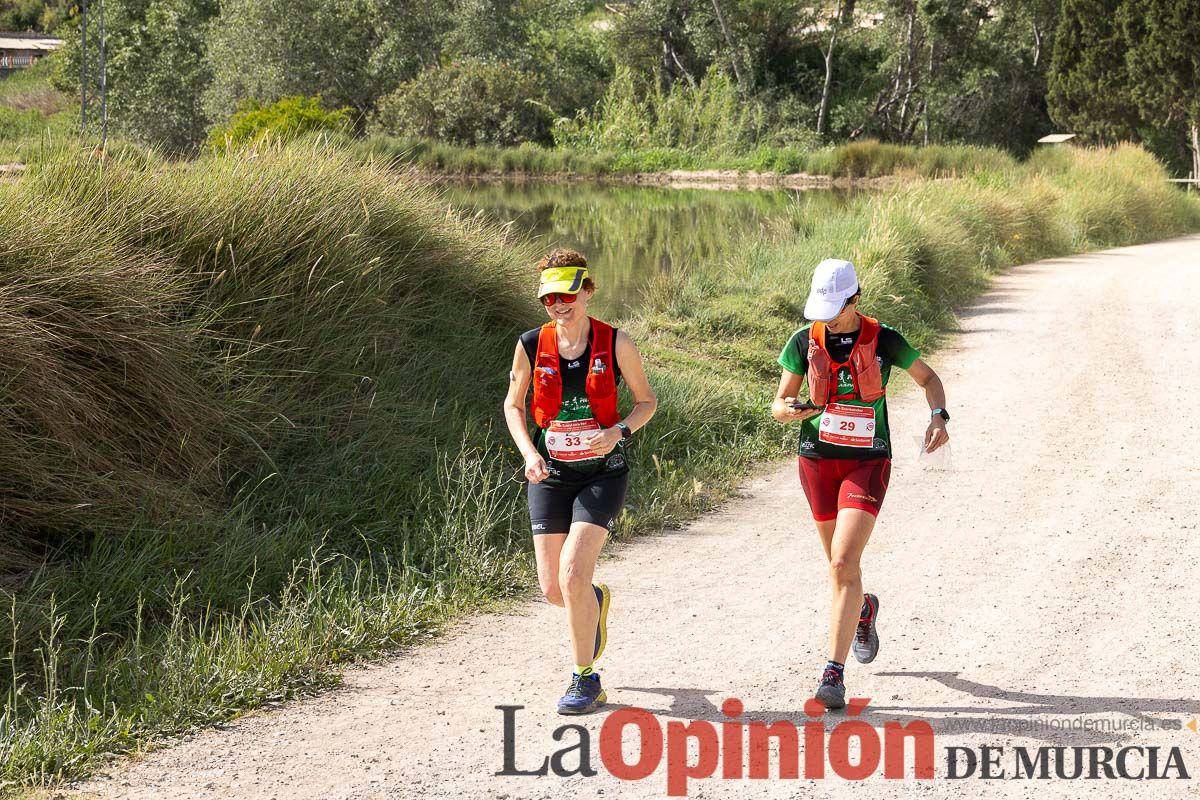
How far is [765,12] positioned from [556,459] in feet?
195

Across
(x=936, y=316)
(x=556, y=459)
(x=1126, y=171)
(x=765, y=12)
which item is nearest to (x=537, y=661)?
(x=556, y=459)

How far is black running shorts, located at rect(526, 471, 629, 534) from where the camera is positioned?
5.52m

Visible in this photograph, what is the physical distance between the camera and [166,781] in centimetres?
507

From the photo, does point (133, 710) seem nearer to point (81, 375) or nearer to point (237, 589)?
point (237, 589)

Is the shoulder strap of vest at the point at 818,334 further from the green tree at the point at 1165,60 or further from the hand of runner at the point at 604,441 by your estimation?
the green tree at the point at 1165,60

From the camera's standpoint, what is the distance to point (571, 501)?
563 centimetres

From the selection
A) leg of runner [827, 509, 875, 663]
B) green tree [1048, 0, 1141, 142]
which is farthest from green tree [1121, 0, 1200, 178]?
leg of runner [827, 509, 875, 663]

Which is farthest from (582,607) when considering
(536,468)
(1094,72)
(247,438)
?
(1094,72)

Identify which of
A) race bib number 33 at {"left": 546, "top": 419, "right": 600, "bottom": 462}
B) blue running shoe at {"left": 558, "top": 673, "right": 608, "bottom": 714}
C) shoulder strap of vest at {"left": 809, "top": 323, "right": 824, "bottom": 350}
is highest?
shoulder strap of vest at {"left": 809, "top": 323, "right": 824, "bottom": 350}

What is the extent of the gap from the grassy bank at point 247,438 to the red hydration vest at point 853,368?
247 cm

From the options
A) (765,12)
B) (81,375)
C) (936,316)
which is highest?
(765,12)

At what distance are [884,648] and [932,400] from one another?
133cm

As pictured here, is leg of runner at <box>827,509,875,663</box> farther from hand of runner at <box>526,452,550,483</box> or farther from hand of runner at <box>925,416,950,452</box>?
hand of runner at <box>526,452,550,483</box>

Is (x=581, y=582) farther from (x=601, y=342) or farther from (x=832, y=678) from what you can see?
(x=832, y=678)
